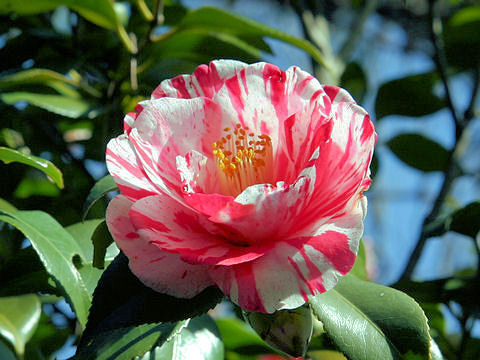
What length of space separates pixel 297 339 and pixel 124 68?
72cm

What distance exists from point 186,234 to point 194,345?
0.23 metres

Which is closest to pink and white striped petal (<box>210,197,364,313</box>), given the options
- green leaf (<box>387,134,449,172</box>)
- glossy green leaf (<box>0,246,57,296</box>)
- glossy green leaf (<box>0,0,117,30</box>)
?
glossy green leaf (<box>0,246,57,296</box>)

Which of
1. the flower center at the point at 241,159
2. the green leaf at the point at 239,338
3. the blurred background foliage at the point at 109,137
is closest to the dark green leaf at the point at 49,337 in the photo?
the blurred background foliage at the point at 109,137

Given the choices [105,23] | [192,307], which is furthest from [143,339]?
[105,23]

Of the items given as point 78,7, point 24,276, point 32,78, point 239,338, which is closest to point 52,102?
point 32,78

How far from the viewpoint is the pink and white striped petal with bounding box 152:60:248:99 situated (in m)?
Answer: 0.63

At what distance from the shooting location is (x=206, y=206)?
51 cm

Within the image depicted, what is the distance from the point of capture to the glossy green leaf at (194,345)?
2.17 ft

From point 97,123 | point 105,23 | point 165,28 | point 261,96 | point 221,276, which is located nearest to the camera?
point 221,276

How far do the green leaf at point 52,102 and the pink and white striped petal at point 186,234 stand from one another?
496mm

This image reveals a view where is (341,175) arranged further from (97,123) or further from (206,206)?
(97,123)

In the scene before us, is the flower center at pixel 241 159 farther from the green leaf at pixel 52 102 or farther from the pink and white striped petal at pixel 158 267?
the green leaf at pixel 52 102

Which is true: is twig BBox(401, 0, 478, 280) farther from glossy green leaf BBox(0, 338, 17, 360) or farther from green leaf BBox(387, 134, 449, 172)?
glossy green leaf BBox(0, 338, 17, 360)

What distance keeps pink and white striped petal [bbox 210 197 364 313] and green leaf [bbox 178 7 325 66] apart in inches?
20.9
